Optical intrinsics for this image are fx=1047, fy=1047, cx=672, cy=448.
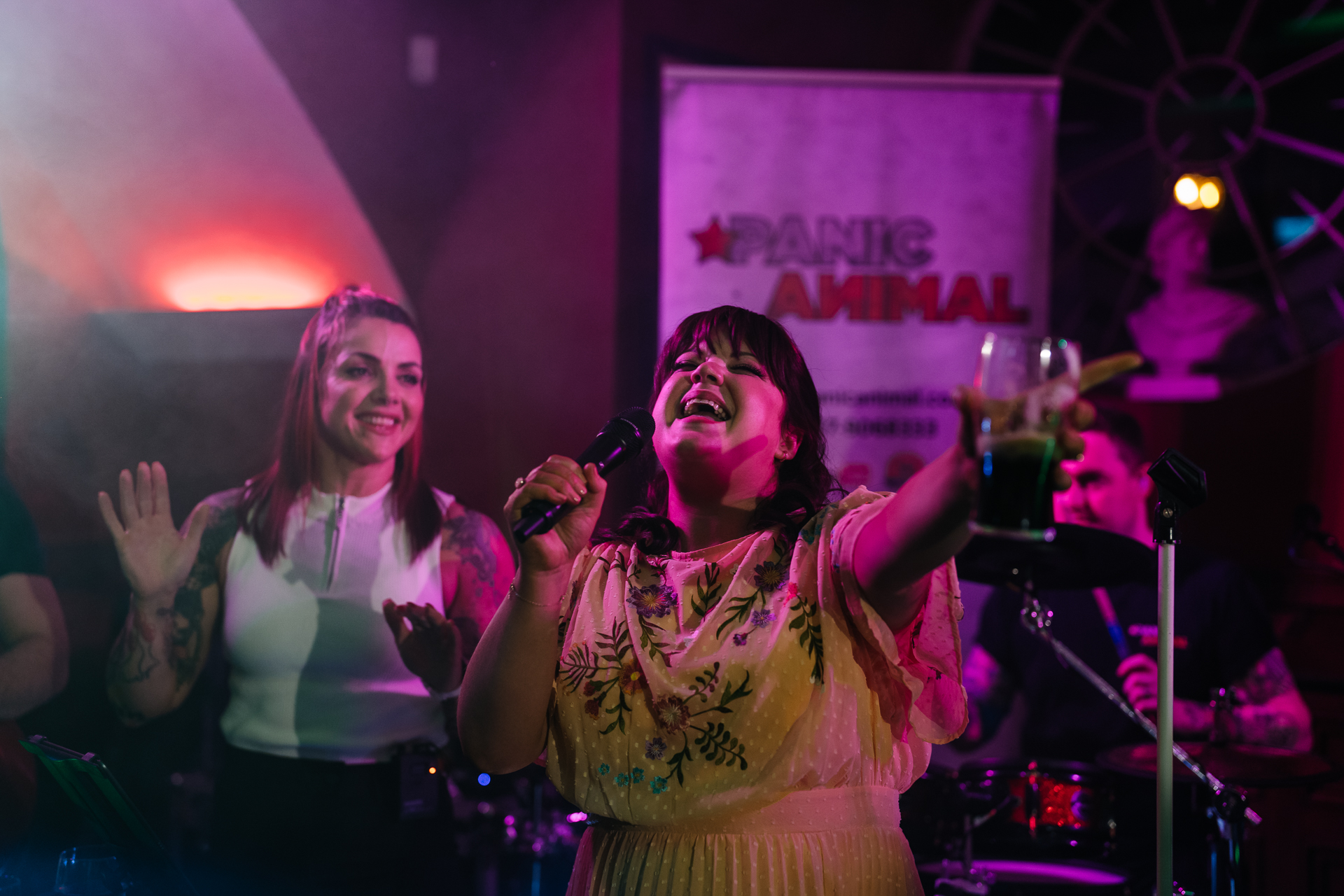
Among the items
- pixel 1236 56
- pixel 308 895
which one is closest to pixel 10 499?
pixel 308 895

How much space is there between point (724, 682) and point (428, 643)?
133cm

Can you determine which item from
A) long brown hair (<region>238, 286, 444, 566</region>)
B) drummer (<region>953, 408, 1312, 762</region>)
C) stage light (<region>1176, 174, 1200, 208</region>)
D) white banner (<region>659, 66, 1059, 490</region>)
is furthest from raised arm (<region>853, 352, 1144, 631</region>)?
stage light (<region>1176, 174, 1200, 208</region>)

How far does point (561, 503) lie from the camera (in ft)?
4.20

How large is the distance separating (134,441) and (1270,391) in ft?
12.5

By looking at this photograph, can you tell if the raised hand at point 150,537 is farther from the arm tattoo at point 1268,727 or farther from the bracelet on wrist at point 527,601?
the arm tattoo at point 1268,727

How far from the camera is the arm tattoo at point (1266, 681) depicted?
2986mm

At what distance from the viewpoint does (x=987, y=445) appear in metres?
1.02

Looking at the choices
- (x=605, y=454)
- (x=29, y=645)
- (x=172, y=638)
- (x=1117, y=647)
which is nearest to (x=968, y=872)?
(x=1117, y=647)

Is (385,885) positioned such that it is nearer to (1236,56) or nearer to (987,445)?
(987,445)

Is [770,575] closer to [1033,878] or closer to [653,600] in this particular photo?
[653,600]

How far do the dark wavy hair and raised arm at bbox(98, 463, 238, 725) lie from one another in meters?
1.43

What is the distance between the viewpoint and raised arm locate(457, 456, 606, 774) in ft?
4.57

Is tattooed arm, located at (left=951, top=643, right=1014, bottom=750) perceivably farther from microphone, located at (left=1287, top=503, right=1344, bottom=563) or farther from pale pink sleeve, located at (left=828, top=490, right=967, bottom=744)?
pale pink sleeve, located at (left=828, top=490, right=967, bottom=744)

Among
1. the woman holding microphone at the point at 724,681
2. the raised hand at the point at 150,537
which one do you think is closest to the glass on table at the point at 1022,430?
the woman holding microphone at the point at 724,681
